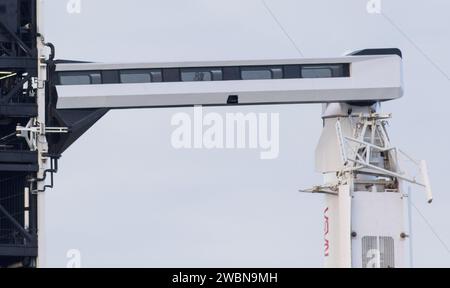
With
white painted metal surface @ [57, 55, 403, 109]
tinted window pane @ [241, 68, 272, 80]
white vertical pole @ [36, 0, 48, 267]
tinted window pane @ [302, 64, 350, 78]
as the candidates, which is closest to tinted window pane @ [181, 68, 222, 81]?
white painted metal surface @ [57, 55, 403, 109]

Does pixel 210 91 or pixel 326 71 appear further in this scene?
pixel 326 71

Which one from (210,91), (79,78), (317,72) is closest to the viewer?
(210,91)

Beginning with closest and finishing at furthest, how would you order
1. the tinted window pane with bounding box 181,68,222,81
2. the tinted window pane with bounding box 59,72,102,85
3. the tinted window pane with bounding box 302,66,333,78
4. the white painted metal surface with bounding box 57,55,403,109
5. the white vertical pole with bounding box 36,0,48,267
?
the white vertical pole with bounding box 36,0,48,267
the white painted metal surface with bounding box 57,55,403,109
the tinted window pane with bounding box 59,72,102,85
the tinted window pane with bounding box 181,68,222,81
the tinted window pane with bounding box 302,66,333,78

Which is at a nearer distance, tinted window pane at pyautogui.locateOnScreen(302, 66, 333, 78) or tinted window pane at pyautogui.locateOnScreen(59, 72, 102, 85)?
tinted window pane at pyautogui.locateOnScreen(59, 72, 102, 85)

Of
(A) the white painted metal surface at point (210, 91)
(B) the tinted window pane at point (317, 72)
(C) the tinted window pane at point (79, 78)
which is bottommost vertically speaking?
(A) the white painted metal surface at point (210, 91)

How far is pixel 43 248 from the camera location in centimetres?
11525

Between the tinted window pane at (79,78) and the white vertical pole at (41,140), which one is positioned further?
the tinted window pane at (79,78)

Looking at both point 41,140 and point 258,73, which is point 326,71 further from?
point 41,140

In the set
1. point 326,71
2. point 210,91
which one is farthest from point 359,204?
point 210,91

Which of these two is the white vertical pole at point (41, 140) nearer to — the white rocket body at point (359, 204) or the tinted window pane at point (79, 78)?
the tinted window pane at point (79, 78)

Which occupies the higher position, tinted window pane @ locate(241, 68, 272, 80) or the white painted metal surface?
tinted window pane @ locate(241, 68, 272, 80)

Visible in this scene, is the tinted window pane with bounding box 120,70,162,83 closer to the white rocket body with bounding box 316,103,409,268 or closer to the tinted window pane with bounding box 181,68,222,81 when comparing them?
the tinted window pane with bounding box 181,68,222,81

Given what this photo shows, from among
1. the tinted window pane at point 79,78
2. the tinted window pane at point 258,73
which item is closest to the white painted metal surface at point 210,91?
the tinted window pane at point 79,78
